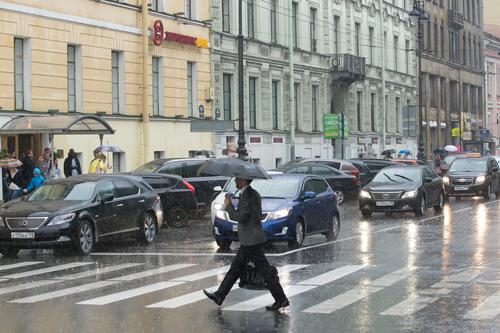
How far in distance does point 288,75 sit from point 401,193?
72.4 ft

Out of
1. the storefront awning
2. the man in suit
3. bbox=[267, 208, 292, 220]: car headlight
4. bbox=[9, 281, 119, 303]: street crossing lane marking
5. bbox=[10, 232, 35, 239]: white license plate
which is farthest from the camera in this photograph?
the storefront awning

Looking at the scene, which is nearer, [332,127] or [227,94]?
[227,94]

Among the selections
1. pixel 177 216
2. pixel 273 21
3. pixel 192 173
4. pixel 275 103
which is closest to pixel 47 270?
pixel 177 216

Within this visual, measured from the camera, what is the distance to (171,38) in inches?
1535

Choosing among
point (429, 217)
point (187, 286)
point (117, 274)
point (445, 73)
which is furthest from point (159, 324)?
point (445, 73)

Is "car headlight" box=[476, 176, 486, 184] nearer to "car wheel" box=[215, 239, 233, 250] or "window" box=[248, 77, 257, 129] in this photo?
"window" box=[248, 77, 257, 129]

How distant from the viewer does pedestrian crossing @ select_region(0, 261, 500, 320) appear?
11.8m

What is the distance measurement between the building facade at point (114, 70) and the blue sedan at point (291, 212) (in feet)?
43.9

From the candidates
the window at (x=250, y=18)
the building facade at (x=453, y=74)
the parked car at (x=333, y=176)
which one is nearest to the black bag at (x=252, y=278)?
the parked car at (x=333, y=176)

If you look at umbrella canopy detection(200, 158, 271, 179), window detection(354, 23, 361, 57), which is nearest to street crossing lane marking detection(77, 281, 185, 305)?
umbrella canopy detection(200, 158, 271, 179)

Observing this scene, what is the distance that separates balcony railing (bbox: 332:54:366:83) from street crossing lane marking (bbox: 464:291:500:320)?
42.7m

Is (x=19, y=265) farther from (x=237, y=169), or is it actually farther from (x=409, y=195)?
(x=409, y=195)

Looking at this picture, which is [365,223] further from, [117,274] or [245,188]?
[245,188]

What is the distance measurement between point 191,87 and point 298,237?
23.5m
